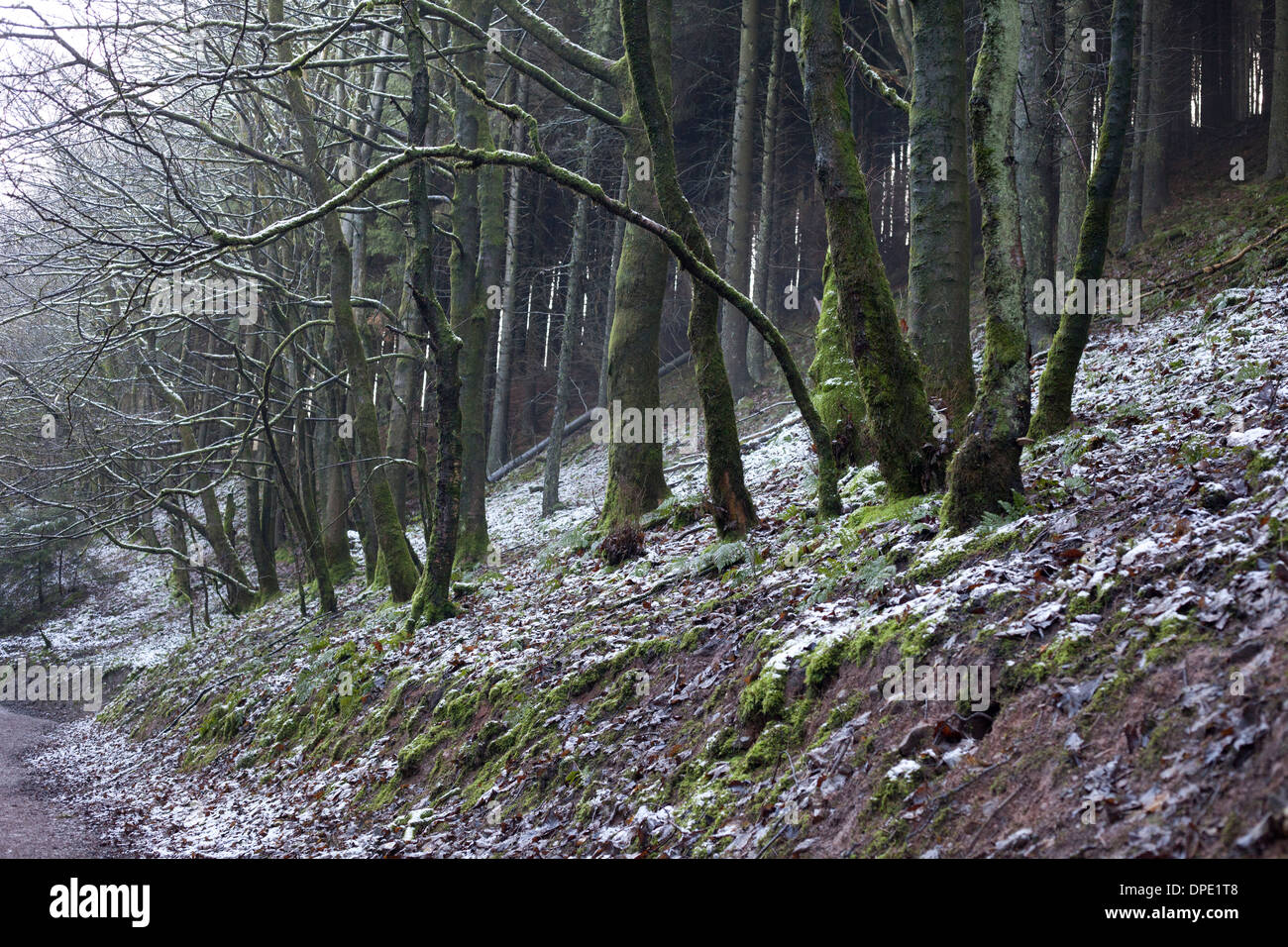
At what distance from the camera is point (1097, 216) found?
654 centimetres

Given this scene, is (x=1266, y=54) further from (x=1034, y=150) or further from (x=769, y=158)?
(x=1034, y=150)

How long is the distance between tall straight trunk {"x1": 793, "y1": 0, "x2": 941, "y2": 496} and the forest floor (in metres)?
0.50

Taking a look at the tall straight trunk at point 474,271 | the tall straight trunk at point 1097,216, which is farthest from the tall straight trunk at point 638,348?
the tall straight trunk at point 1097,216

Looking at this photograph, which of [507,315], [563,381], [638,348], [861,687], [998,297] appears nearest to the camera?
[861,687]

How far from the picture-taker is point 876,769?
4223 millimetres

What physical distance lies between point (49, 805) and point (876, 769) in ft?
32.2

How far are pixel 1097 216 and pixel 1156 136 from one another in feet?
48.7

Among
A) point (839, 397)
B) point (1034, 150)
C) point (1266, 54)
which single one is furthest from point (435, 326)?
point (1266, 54)

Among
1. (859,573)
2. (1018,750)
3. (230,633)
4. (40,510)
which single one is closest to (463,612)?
(859,573)

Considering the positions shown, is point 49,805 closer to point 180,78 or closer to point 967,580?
point 180,78

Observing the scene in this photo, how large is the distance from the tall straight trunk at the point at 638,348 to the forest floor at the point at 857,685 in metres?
0.63

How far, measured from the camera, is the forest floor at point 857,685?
3.44 meters

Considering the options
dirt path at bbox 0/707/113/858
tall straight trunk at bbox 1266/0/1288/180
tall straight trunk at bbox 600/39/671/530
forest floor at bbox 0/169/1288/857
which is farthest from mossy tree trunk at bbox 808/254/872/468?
tall straight trunk at bbox 1266/0/1288/180

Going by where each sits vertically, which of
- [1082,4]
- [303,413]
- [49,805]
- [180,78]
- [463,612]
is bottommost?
[49,805]
